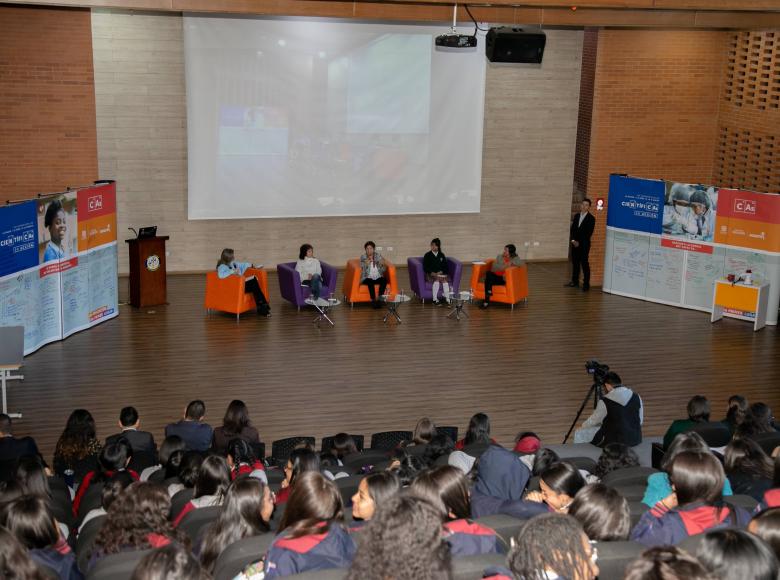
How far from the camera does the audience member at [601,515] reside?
14.2ft

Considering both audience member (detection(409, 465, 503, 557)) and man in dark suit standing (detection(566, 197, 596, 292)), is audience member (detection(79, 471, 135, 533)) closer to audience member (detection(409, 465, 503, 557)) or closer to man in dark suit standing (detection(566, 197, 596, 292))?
audience member (detection(409, 465, 503, 557))

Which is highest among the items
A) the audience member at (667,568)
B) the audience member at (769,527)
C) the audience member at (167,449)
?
the audience member at (667,568)

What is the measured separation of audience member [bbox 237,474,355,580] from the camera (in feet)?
12.8

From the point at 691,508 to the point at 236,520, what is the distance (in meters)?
2.08

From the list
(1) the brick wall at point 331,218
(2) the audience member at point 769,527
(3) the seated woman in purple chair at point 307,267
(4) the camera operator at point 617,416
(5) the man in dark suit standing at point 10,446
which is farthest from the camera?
(1) the brick wall at point 331,218

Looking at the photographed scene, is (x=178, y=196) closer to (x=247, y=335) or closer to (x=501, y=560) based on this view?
(x=247, y=335)

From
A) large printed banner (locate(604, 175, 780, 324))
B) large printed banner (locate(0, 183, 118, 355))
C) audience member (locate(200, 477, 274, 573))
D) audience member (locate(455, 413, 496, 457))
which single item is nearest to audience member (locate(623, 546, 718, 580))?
audience member (locate(200, 477, 274, 573))

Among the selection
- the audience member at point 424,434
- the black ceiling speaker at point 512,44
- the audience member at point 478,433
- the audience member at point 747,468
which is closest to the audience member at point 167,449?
the audience member at point 424,434

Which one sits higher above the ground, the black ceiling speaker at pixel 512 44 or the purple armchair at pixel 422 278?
the black ceiling speaker at pixel 512 44

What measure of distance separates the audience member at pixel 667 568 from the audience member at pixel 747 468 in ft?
10.2

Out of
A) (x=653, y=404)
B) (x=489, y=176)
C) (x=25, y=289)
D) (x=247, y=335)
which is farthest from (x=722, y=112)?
(x=25, y=289)

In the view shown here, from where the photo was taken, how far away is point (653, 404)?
10586mm

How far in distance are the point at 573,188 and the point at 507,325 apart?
17.7 ft

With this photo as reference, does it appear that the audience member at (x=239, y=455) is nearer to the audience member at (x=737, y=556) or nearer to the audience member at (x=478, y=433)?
the audience member at (x=478, y=433)
